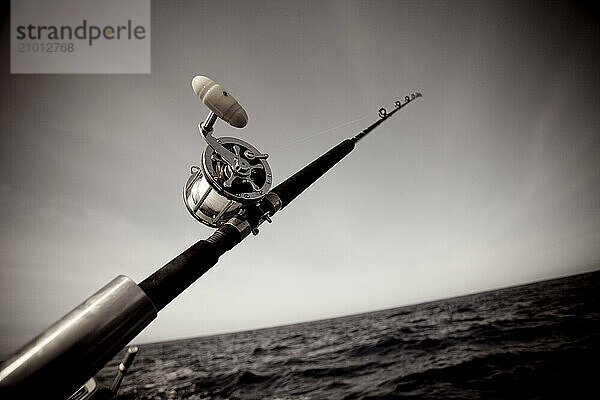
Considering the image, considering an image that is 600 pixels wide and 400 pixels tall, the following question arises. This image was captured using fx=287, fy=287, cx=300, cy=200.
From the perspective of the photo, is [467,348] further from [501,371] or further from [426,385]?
[426,385]

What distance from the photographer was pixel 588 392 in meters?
5.49

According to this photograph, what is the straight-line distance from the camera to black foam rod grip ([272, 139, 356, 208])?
4.75ft

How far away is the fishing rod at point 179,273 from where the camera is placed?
502 millimetres

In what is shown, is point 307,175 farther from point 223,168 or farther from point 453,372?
point 453,372

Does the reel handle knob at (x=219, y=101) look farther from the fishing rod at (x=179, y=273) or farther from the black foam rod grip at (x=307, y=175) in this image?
the black foam rod grip at (x=307, y=175)

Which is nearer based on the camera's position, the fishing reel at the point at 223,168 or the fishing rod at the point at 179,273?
the fishing rod at the point at 179,273

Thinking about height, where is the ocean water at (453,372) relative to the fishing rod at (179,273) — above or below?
below

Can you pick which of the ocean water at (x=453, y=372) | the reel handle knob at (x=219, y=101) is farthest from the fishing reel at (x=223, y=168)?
the ocean water at (x=453, y=372)

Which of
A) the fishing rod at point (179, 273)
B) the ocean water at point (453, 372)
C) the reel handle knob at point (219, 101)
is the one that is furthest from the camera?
the ocean water at point (453, 372)

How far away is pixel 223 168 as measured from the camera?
129 centimetres

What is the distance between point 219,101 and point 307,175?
0.69m

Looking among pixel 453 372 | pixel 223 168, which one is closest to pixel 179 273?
pixel 223 168

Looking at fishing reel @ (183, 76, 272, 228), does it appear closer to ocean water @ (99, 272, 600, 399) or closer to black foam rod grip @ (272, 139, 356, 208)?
black foam rod grip @ (272, 139, 356, 208)

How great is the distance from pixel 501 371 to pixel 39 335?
10.00 meters
